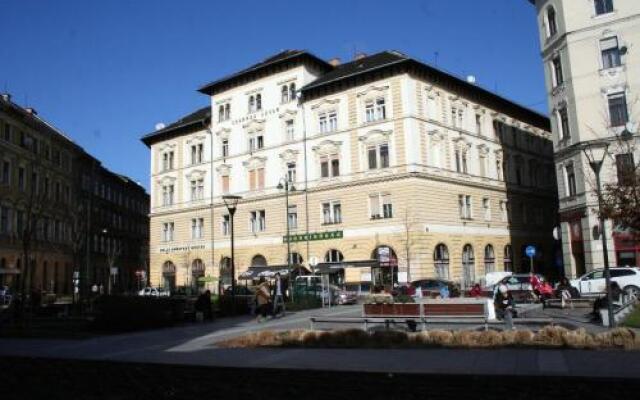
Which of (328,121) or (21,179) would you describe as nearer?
(328,121)

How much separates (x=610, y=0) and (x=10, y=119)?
51711 mm

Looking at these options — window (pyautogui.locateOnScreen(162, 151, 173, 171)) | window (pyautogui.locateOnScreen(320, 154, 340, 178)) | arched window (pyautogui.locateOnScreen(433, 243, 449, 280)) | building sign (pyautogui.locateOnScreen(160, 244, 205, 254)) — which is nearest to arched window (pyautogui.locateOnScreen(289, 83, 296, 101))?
window (pyautogui.locateOnScreen(320, 154, 340, 178))

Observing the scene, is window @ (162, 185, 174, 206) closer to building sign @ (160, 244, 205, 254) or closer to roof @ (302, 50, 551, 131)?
building sign @ (160, 244, 205, 254)

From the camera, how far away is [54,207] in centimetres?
5097

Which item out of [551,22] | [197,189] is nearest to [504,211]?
[551,22]

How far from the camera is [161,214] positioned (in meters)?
65.8

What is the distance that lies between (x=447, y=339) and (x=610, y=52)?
31.3 m

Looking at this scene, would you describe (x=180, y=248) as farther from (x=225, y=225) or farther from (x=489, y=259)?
(x=489, y=259)

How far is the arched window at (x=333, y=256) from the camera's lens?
49750 mm

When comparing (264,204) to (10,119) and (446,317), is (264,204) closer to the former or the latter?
(10,119)

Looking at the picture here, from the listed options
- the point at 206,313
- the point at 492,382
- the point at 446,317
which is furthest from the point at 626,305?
the point at 206,313

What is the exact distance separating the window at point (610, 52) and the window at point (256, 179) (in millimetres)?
29380

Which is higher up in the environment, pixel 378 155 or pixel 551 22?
pixel 551 22

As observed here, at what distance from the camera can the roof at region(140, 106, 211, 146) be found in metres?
62.6
